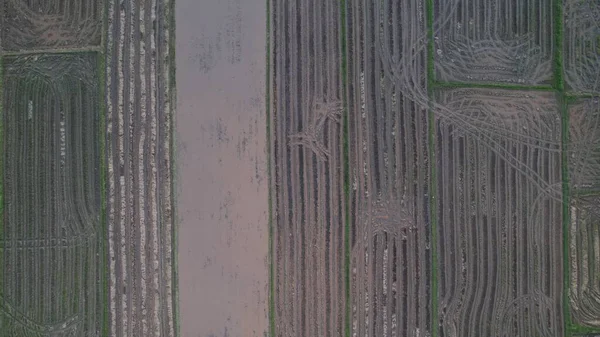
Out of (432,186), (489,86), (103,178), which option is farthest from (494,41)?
(103,178)

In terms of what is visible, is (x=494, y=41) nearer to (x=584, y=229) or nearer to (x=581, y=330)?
(x=584, y=229)

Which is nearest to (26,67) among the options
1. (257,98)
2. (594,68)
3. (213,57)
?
(213,57)

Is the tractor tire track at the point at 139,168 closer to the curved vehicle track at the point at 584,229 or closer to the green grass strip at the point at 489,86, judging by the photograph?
the green grass strip at the point at 489,86

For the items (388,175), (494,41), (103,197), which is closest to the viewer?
(103,197)

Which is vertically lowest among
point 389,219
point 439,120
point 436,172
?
point 389,219

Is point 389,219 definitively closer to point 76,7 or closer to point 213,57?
point 213,57

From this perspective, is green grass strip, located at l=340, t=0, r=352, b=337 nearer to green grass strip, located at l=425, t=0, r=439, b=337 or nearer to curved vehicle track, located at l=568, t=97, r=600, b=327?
green grass strip, located at l=425, t=0, r=439, b=337

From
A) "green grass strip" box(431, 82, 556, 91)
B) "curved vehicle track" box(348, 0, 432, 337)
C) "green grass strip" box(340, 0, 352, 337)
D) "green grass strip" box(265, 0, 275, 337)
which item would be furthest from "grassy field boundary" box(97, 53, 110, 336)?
"green grass strip" box(431, 82, 556, 91)

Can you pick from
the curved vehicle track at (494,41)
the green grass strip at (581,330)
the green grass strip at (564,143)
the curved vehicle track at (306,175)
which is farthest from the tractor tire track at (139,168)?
the green grass strip at (581,330)
